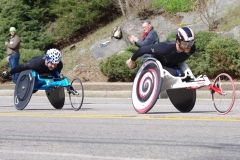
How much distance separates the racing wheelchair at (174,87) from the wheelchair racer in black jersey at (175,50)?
13 centimetres

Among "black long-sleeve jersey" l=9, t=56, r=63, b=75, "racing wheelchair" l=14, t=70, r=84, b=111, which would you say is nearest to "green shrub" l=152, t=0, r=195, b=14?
"racing wheelchair" l=14, t=70, r=84, b=111

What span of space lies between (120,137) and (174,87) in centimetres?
302

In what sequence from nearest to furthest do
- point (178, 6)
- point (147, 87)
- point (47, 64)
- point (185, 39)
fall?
point (185, 39) < point (147, 87) < point (47, 64) < point (178, 6)

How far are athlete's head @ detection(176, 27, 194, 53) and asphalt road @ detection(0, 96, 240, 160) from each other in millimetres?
1204

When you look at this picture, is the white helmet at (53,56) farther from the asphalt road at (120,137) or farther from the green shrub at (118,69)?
the green shrub at (118,69)

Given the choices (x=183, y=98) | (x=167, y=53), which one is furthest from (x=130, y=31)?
(x=167, y=53)

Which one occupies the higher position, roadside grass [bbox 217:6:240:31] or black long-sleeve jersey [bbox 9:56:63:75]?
roadside grass [bbox 217:6:240:31]

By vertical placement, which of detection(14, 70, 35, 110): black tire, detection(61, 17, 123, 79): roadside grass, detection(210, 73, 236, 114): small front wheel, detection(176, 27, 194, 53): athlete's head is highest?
detection(61, 17, 123, 79): roadside grass

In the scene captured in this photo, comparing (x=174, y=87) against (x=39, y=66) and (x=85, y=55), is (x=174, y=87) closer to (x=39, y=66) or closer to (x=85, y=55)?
(x=39, y=66)

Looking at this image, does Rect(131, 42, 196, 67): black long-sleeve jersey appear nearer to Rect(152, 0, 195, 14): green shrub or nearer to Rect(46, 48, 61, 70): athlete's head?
Rect(46, 48, 61, 70): athlete's head

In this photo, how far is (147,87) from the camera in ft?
38.4

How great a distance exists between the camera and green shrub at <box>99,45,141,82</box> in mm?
23469

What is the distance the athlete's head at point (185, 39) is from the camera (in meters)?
11.3

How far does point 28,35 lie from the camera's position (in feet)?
103
